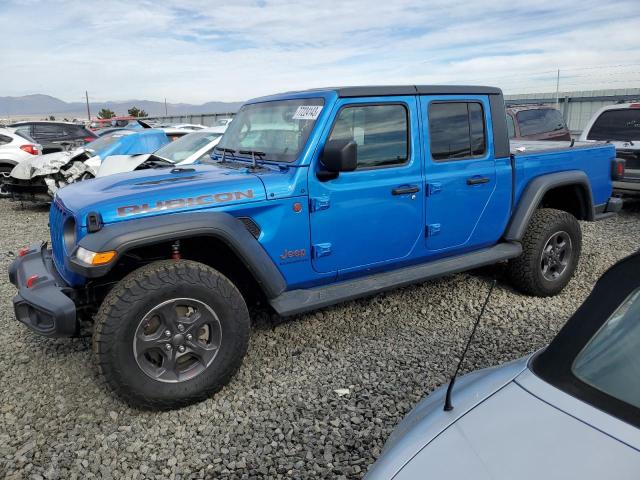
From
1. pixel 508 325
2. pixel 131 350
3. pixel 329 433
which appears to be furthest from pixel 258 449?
pixel 508 325

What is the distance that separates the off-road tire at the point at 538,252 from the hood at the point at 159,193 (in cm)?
260

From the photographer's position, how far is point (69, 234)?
128 inches

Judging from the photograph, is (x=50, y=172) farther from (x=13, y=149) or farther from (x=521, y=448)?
(x=521, y=448)

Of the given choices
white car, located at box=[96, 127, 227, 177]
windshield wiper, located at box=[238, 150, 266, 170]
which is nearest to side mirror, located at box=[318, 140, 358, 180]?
windshield wiper, located at box=[238, 150, 266, 170]

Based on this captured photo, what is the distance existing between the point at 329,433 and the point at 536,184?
2.92 meters

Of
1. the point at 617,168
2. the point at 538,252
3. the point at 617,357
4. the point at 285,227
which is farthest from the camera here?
the point at 617,168

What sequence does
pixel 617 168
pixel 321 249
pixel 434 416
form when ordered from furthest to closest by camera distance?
pixel 617 168, pixel 321 249, pixel 434 416

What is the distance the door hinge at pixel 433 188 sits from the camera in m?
3.95

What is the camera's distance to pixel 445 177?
4.05m

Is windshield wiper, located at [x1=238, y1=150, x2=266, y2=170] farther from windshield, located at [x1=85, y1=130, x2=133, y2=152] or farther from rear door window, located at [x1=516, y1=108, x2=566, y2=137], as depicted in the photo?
windshield, located at [x1=85, y1=130, x2=133, y2=152]

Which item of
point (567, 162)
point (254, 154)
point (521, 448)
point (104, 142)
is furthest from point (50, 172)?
point (521, 448)

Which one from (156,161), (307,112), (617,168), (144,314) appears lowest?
(144,314)

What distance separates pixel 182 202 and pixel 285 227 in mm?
674

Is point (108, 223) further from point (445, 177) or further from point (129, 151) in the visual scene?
point (129, 151)
